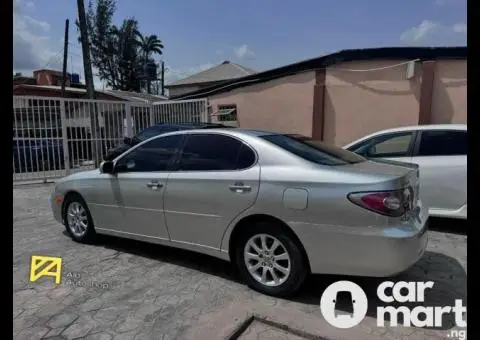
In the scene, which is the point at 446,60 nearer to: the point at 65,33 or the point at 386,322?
the point at 386,322

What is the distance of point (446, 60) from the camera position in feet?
29.2

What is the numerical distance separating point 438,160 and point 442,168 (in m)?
0.14

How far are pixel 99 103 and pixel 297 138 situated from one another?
9.03 meters

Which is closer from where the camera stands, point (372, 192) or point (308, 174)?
point (372, 192)

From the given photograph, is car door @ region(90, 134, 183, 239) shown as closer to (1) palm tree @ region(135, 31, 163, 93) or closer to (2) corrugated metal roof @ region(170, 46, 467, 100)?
(2) corrugated metal roof @ region(170, 46, 467, 100)

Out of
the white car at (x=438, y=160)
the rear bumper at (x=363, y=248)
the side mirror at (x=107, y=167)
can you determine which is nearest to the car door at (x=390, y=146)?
the white car at (x=438, y=160)

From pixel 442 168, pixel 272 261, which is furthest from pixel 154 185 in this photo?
pixel 442 168

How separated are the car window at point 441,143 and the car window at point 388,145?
202 millimetres

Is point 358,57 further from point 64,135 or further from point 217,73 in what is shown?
point 217,73

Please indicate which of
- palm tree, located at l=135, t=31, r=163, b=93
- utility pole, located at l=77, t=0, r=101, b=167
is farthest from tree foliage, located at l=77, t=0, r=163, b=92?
→ utility pole, located at l=77, t=0, r=101, b=167

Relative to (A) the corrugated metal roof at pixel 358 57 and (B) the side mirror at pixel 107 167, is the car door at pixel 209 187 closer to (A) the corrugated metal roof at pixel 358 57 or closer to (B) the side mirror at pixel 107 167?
(B) the side mirror at pixel 107 167

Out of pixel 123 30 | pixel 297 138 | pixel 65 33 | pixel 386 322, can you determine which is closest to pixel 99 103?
pixel 297 138

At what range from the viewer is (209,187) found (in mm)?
3627
